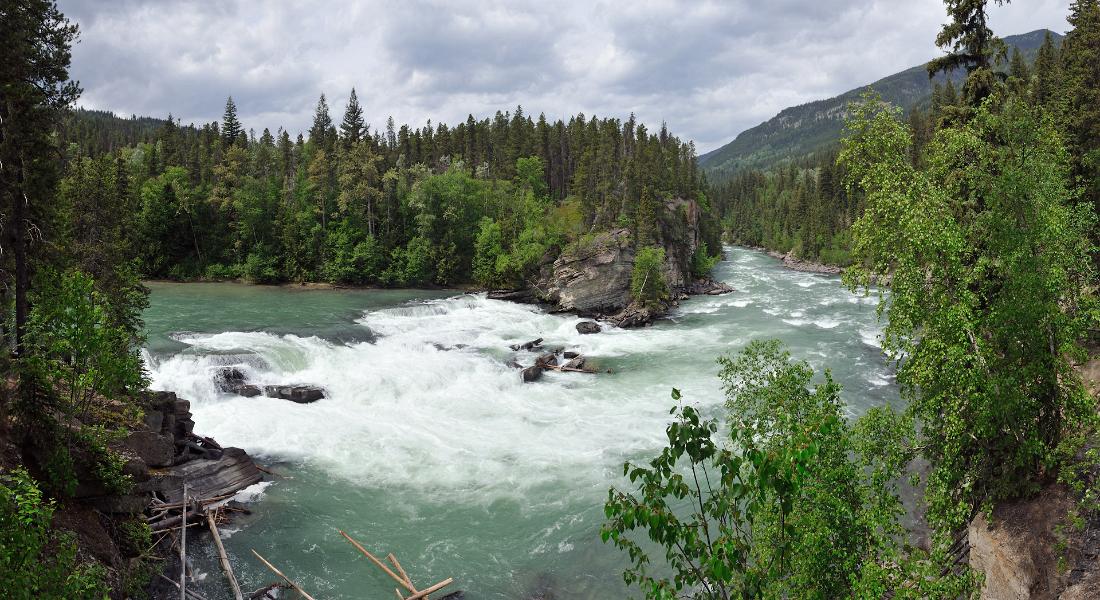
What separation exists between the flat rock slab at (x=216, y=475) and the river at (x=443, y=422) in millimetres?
637

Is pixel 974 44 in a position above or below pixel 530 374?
above

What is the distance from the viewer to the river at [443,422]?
16.2 metres

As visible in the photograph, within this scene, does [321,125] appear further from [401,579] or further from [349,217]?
[401,579]

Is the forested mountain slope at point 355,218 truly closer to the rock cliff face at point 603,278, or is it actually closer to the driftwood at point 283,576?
the rock cliff face at point 603,278

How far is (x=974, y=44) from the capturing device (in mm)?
16375

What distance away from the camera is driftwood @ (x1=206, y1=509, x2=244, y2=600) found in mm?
13514

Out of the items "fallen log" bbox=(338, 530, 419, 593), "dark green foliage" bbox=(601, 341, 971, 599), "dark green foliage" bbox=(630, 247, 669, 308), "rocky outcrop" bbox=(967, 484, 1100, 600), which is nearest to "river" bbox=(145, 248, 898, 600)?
"fallen log" bbox=(338, 530, 419, 593)

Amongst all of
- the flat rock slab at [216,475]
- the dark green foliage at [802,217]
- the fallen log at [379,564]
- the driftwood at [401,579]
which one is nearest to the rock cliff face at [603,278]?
the dark green foliage at [802,217]

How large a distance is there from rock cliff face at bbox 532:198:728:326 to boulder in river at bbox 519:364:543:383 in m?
16.9

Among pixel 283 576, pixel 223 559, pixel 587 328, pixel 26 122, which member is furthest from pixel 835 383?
pixel 587 328

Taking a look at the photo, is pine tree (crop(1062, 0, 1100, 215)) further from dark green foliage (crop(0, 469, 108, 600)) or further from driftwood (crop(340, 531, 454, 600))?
dark green foliage (crop(0, 469, 108, 600))

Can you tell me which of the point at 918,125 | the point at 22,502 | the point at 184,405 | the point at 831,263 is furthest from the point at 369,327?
the point at 918,125

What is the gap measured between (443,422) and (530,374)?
741 cm

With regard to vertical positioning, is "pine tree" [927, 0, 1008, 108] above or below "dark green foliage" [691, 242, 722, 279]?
above
